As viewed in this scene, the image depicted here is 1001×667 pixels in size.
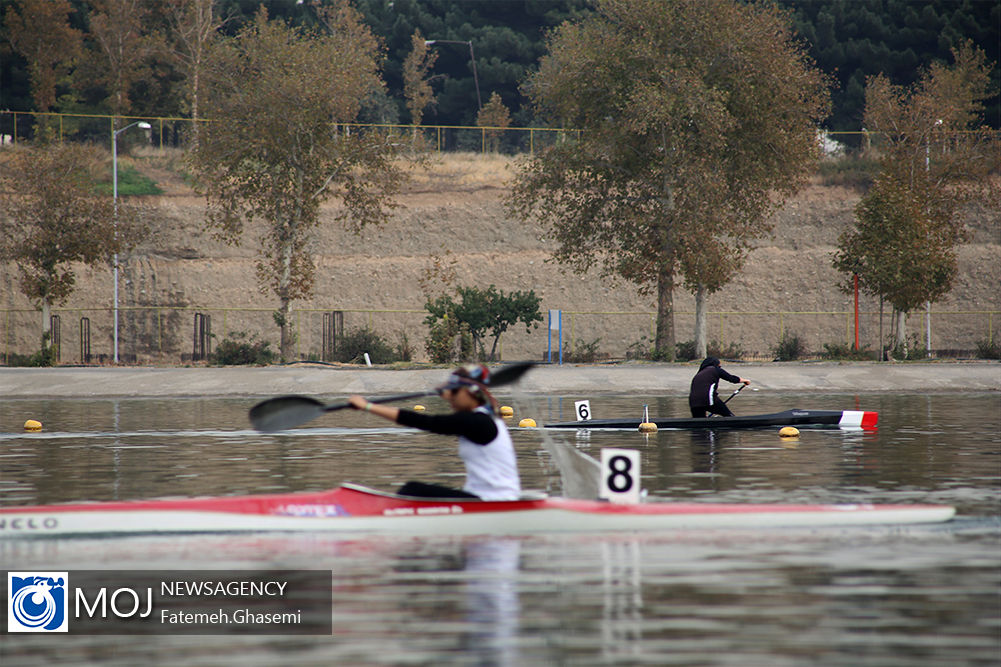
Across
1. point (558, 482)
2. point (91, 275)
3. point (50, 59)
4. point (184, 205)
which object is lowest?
point (558, 482)

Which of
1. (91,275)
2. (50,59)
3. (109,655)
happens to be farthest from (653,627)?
(50,59)

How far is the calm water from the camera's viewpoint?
22.4 ft

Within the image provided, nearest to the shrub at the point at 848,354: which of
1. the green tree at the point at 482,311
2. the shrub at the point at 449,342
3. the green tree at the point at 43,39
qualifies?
the green tree at the point at 482,311

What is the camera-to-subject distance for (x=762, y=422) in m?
21.2

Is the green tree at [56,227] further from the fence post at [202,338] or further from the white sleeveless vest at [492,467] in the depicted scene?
the white sleeveless vest at [492,467]

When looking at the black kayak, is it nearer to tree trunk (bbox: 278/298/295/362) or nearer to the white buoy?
the white buoy

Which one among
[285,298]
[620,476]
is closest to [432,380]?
[285,298]

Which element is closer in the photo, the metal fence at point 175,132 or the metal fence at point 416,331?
the metal fence at point 416,331

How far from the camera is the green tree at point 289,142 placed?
43.6m

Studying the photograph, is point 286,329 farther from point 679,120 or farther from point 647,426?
point 647,426

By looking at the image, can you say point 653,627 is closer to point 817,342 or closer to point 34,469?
point 34,469

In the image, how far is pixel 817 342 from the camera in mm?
61188

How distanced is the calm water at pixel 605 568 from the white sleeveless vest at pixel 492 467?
0.46 m

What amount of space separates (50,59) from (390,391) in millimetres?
45973
